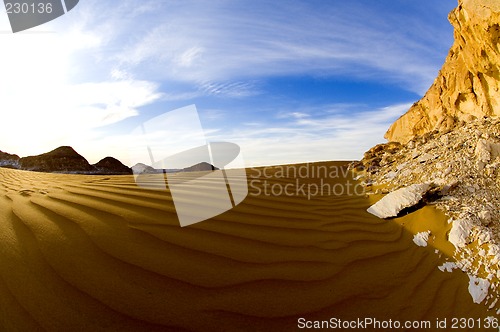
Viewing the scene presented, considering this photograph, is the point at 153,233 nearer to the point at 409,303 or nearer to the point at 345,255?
the point at 345,255

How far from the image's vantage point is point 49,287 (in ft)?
5.83

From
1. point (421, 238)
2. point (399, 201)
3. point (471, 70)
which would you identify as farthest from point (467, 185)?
point (471, 70)

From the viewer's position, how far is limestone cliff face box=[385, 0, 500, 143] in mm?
7461

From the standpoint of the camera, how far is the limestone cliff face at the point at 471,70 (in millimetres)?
7461

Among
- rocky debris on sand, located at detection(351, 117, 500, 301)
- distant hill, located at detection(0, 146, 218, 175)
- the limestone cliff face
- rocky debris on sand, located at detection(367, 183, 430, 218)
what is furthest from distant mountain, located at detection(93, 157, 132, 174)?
rocky debris on sand, located at detection(367, 183, 430, 218)

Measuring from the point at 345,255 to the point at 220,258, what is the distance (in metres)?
1.20

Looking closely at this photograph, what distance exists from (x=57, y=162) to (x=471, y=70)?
28.6 m

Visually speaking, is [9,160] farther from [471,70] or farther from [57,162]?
[471,70]

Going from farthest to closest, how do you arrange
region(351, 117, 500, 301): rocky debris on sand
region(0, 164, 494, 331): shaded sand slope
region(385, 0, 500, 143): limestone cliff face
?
region(385, 0, 500, 143): limestone cliff face
region(351, 117, 500, 301): rocky debris on sand
region(0, 164, 494, 331): shaded sand slope

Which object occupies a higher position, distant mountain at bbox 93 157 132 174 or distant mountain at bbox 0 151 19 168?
distant mountain at bbox 0 151 19 168

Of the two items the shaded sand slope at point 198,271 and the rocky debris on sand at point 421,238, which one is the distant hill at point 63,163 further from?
the rocky debris on sand at point 421,238

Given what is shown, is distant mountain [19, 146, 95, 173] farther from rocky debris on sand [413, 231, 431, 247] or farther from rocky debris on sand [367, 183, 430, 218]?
rocky debris on sand [413, 231, 431, 247]

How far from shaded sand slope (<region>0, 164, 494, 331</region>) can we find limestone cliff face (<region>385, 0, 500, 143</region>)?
653 centimetres

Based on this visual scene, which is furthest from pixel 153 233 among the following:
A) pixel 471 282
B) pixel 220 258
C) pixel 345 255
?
pixel 471 282
